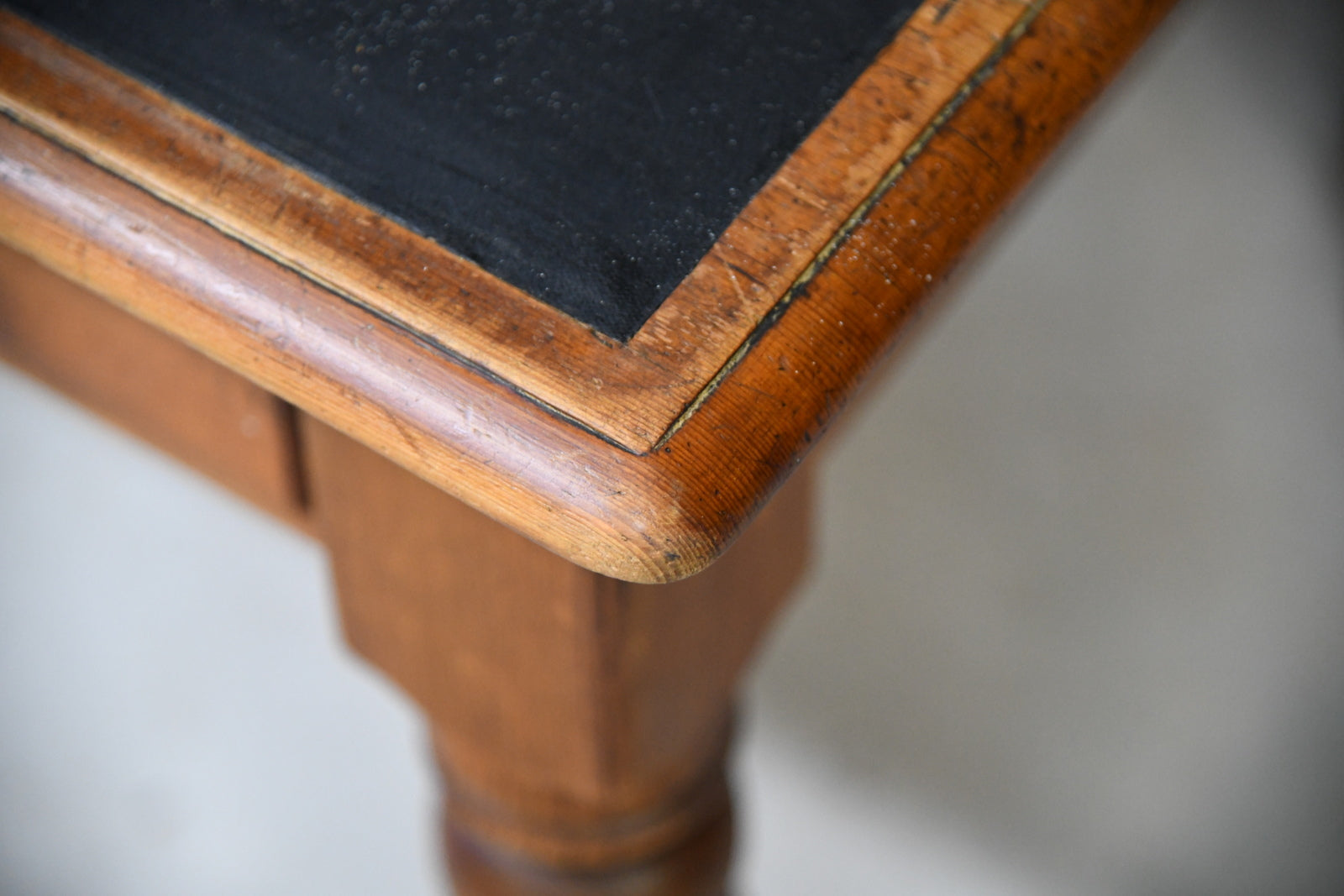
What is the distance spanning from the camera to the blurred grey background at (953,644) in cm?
102

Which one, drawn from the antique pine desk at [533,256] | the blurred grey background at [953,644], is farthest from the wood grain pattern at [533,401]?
the blurred grey background at [953,644]

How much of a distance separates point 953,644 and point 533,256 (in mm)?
766

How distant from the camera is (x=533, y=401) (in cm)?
40

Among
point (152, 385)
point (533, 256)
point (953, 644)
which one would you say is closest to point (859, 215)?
point (533, 256)

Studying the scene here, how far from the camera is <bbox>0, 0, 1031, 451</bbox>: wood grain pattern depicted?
402 millimetres

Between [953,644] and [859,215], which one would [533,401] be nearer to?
[859,215]

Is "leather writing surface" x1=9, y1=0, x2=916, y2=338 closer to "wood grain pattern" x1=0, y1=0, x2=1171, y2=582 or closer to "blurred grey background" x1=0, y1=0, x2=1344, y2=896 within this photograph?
"wood grain pattern" x1=0, y1=0, x2=1171, y2=582

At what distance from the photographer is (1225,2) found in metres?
1.61

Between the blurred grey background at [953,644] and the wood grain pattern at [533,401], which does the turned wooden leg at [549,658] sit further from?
the blurred grey background at [953,644]

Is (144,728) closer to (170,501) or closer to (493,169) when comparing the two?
(170,501)

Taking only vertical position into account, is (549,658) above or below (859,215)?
below

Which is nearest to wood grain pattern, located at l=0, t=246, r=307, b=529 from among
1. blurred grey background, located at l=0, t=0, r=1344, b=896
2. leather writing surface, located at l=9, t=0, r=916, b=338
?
leather writing surface, located at l=9, t=0, r=916, b=338

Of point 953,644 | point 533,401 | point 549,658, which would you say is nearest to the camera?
point 533,401

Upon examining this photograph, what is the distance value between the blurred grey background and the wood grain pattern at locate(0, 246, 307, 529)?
39 centimetres
